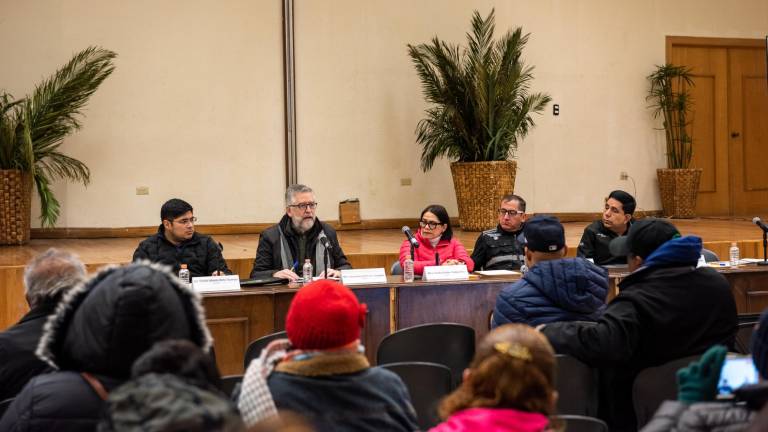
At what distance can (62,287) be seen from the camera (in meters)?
2.60

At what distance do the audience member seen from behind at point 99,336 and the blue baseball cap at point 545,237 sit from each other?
177 centimetres

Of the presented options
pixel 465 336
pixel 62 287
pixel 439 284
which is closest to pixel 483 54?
pixel 439 284

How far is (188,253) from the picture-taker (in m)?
5.68

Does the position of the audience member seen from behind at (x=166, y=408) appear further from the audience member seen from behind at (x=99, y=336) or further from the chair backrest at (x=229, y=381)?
the chair backrest at (x=229, y=381)

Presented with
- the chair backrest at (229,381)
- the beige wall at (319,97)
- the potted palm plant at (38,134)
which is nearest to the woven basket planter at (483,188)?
the beige wall at (319,97)

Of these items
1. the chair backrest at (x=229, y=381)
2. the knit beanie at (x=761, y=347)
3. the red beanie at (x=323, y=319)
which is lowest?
the chair backrest at (x=229, y=381)

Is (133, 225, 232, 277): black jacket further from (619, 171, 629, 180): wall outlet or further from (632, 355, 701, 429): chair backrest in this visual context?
(619, 171, 629, 180): wall outlet

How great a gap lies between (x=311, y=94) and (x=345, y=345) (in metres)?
7.99

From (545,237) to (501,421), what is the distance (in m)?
1.77

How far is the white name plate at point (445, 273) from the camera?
201 inches

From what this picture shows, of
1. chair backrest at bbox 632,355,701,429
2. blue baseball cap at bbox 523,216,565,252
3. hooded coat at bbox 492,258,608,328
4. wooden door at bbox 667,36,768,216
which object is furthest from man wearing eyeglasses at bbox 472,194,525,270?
wooden door at bbox 667,36,768,216

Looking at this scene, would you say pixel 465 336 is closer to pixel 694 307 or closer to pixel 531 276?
pixel 531 276

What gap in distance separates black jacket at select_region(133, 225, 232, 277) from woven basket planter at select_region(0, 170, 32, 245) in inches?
111

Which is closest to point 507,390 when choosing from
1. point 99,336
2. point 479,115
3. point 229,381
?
point 99,336
